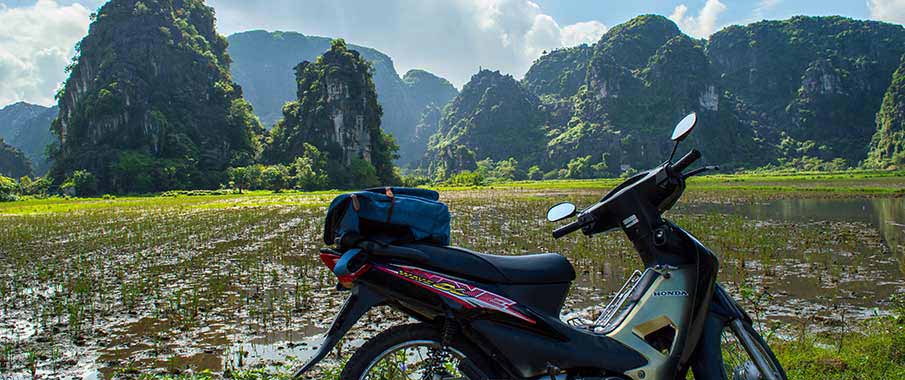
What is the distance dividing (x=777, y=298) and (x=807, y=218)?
1282cm

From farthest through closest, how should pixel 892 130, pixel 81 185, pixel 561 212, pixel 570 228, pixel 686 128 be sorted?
1. pixel 892 130
2. pixel 81 185
3. pixel 570 228
4. pixel 561 212
5. pixel 686 128

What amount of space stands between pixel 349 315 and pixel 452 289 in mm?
487

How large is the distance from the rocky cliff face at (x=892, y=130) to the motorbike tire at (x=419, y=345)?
102 m

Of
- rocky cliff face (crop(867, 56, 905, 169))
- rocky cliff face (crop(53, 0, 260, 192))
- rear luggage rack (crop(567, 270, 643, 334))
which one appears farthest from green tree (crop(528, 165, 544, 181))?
rear luggage rack (crop(567, 270, 643, 334))

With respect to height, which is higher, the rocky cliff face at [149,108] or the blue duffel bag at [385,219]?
the rocky cliff face at [149,108]

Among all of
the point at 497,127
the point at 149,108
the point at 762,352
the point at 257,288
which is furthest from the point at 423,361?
the point at 497,127

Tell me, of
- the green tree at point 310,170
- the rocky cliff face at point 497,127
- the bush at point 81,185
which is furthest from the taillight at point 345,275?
the rocky cliff face at point 497,127

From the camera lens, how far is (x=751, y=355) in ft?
8.57

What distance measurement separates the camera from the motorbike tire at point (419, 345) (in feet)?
7.50

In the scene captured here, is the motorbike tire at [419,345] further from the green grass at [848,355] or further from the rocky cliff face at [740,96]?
the rocky cliff face at [740,96]

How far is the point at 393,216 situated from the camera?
7.48 feet

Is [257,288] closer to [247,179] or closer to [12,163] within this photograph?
[247,179]

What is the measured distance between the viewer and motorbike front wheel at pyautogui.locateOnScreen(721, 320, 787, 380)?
2594 mm

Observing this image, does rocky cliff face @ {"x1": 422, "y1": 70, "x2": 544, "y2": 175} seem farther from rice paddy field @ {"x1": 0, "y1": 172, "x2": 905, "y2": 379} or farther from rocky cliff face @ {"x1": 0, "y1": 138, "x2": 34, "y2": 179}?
rice paddy field @ {"x1": 0, "y1": 172, "x2": 905, "y2": 379}
